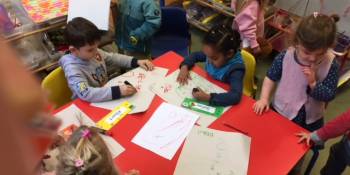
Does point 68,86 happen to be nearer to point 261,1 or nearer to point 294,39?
point 294,39

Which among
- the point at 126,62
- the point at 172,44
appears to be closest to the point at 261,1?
the point at 172,44

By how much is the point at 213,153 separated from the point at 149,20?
1.20 meters

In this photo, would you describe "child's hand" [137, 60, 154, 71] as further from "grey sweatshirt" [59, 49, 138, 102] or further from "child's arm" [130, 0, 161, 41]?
"child's arm" [130, 0, 161, 41]

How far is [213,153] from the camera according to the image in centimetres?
133

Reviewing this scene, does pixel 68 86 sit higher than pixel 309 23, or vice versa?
pixel 309 23

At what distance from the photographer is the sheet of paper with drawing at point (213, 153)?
1265 millimetres

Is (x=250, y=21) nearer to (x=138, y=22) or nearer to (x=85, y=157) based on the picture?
(x=138, y=22)

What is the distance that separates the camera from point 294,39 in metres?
1.50

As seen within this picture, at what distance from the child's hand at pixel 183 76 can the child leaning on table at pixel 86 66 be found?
0.18 m

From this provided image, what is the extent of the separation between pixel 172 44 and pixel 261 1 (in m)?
0.74

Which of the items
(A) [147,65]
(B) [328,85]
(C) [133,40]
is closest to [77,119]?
(A) [147,65]

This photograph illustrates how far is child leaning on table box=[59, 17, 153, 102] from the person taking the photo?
1.57 m

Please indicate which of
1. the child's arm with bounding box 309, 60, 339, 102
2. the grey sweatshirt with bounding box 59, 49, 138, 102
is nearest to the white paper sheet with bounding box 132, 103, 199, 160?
the grey sweatshirt with bounding box 59, 49, 138, 102

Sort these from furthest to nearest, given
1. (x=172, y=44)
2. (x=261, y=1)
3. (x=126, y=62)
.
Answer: (x=172, y=44) < (x=261, y=1) < (x=126, y=62)
